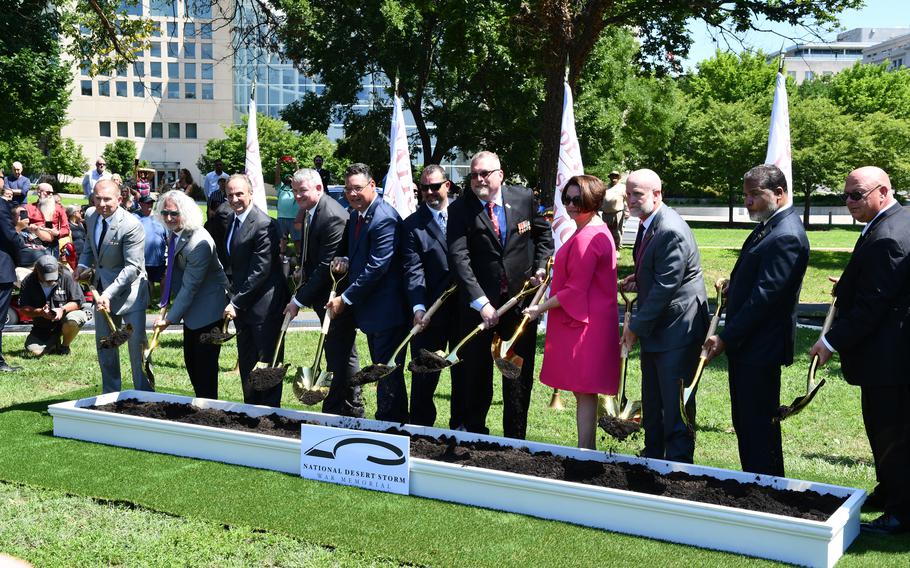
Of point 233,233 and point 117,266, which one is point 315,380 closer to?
point 233,233

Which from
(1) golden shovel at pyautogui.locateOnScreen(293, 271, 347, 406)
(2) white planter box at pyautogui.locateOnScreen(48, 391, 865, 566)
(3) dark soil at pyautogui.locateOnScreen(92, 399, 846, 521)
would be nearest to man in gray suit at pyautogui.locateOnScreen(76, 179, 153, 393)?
(2) white planter box at pyautogui.locateOnScreen(48, 391, 865, 566)

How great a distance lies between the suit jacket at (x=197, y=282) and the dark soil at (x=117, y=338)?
0.54m

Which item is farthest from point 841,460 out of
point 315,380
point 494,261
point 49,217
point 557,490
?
point 49,217

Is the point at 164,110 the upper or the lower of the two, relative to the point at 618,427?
upper

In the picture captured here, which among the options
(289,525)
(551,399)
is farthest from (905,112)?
(289,525)

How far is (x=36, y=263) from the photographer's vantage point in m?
11.0

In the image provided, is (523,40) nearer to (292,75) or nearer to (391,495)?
(391,495)

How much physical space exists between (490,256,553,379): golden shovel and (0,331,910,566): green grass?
0.85m

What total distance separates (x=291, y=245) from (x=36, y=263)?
48.6 feet

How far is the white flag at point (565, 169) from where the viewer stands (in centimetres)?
1038

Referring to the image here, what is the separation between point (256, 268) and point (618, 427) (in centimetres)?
323

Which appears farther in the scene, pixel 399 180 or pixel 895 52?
pixel 895 52

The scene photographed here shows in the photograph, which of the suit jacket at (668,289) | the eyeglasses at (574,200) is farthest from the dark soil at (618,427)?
the eyeglasses at (574,200)

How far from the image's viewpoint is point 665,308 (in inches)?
223
